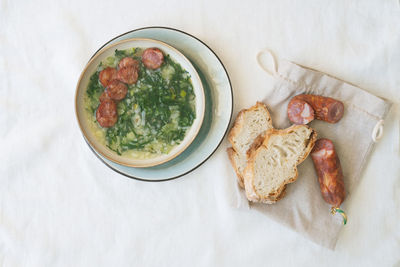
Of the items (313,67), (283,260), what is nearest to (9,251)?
(283,260)

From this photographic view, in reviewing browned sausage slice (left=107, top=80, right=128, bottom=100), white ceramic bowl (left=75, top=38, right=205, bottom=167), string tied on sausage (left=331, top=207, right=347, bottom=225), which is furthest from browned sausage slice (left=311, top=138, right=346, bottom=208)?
browned sausage slice (left=107, top=80, right=128, bottom=100)

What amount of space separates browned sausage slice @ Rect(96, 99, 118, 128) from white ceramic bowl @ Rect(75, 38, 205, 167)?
0.14 feet

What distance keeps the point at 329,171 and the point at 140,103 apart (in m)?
0.90

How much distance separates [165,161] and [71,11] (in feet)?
2.99

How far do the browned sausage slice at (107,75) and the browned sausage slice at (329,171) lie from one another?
38.1 inches

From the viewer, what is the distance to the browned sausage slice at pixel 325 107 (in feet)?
5.14

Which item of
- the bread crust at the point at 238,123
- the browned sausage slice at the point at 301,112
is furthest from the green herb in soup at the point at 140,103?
the browned sausage slice at the point at 301,112

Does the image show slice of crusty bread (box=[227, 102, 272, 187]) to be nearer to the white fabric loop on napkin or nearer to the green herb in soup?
the green herb in soup

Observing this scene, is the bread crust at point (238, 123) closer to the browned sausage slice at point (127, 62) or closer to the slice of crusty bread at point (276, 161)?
the slice of crusty bread at point (276, 161)

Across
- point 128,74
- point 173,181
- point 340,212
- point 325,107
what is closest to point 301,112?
point 325,107

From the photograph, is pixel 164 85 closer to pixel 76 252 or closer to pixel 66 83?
pixel 66 83

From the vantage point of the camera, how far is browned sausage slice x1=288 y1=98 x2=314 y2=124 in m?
Answer: 1.56

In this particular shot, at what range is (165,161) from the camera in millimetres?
1481

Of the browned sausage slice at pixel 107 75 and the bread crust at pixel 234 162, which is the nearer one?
the browned sausage slice at pixel 107 75
